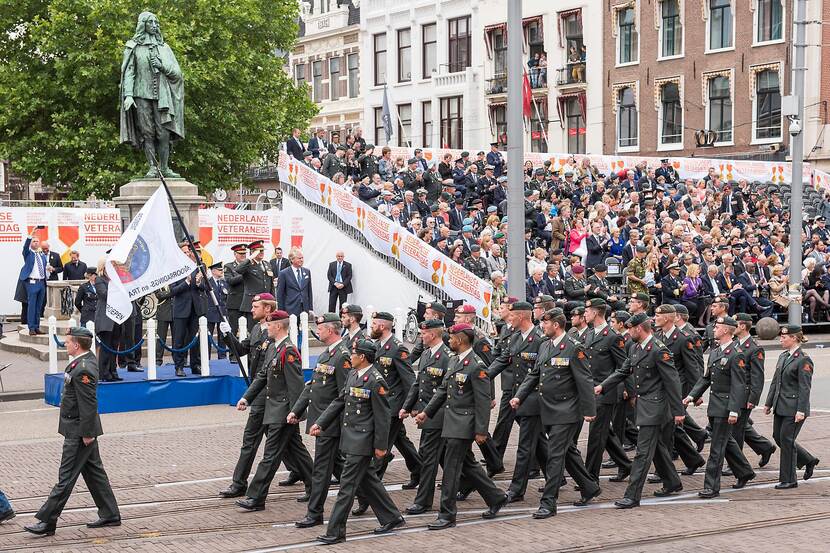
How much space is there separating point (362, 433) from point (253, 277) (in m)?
9.84

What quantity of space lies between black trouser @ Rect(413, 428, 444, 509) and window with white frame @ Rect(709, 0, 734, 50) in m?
37.6

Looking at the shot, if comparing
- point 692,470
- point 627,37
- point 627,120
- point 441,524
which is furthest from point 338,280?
point 627,37

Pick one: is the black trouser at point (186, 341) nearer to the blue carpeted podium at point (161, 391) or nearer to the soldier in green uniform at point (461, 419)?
the blue carpeted podium at point (161, 391)

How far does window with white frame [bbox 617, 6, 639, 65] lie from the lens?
160ft

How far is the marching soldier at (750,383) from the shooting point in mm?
12001

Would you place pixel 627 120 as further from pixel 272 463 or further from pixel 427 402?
pixel 272 463

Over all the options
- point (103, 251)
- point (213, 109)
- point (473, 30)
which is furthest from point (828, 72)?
point (103, 251)

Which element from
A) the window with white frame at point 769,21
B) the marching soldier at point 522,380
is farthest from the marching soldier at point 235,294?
the window with white frame at point 769,21

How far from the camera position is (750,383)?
1199cm

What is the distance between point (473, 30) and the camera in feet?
176

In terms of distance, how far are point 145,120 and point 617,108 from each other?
31.4 m

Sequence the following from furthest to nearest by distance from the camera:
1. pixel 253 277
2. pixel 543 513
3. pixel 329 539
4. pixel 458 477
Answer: pixel 253 277, pixel 543 513, pixel 458 477, pixel 329 539

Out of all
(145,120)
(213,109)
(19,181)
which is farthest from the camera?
(19,181)

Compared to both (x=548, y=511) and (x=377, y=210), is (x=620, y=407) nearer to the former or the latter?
(x=548, y=511)
